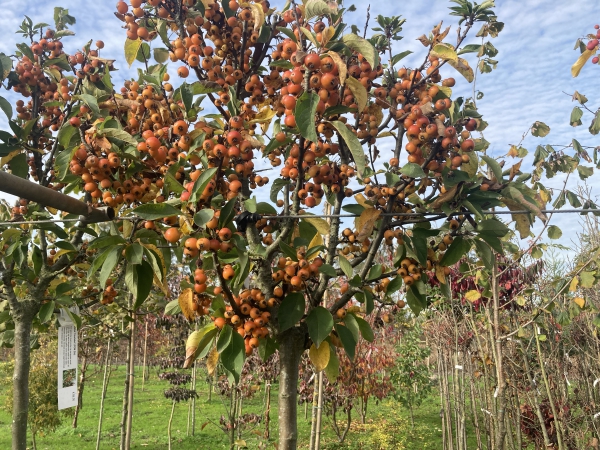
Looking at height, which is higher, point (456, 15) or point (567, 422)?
point (456, 15)

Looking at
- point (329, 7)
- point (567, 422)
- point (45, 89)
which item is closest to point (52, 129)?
point (45, 89)

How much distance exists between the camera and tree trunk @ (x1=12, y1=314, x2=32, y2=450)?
8.78 ft

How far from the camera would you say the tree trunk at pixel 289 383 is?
5.30 feet

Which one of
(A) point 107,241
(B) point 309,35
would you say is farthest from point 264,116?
(A) point 107,241

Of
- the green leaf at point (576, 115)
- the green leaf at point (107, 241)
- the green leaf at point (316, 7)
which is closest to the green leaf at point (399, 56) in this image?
the green leaf at point (316, 7)

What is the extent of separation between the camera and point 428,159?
148 cm

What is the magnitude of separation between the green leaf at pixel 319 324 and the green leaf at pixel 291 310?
2.0 inches

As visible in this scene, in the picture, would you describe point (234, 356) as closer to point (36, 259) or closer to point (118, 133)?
point (118, 133)

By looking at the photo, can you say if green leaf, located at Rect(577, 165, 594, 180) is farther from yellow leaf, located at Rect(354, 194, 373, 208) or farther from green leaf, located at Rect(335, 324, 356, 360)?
green leaf, located at Rect(335, 324, 356, 360)

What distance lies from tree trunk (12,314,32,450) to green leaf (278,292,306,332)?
2.07m

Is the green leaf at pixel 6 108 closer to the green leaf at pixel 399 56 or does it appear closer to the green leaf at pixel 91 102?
the green leaf at pixel 91 102

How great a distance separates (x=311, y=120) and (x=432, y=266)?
793 millimetres

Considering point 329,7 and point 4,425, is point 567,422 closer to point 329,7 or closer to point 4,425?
point 329,7

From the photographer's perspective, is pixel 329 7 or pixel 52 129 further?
pixel 52 129
